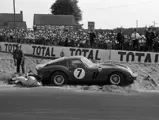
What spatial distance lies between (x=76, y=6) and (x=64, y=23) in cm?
2163

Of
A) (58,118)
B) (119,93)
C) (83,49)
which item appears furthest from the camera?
(83,49)

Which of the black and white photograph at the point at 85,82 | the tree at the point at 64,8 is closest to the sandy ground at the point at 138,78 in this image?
the black and white photograph at the point at 85,82

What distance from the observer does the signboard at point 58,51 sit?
655 inches

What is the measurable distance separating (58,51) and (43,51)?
4.12ft

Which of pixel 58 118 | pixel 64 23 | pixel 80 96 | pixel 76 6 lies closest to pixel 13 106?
pixel 58 118

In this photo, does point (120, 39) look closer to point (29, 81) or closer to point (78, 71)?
point (78, 71)

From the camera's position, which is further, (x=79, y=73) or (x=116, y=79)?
(x=79, y=73)

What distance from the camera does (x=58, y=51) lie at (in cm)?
1808

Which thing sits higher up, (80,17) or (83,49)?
(80,17)

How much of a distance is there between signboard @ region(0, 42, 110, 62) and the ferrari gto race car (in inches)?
215

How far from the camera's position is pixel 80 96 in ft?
29.3

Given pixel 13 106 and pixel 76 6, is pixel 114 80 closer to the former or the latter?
pixel 13 106

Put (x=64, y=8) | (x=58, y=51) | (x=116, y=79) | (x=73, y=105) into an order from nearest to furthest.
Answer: (x=73, y=105), (x=116, y=79), (x=58, y=51), (x=64, y=8)

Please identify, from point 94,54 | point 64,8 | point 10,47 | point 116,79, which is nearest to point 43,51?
point 10,47
